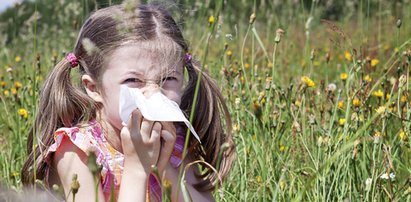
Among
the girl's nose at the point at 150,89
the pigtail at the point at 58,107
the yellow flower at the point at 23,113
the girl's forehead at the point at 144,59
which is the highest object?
the girl's forehead at the point at 144,59

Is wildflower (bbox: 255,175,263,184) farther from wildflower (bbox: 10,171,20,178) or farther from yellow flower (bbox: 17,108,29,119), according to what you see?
yellow flower (bbox: 17,108,29,119)

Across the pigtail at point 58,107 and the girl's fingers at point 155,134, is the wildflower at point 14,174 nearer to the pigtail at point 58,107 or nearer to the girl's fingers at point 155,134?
the pigtail at point 58,107

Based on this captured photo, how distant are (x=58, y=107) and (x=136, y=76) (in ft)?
0.99

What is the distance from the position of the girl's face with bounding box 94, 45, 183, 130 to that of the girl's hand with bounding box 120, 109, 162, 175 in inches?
3.0

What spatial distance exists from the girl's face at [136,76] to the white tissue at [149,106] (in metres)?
0.04

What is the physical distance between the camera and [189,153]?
6.81ft

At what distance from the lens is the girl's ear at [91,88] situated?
189cm

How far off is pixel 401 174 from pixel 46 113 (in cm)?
100

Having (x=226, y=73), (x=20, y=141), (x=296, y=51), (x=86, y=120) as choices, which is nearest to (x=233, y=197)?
(x=86, y=120)

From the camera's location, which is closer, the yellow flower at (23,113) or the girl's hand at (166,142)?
the girl's hand at (166,142)

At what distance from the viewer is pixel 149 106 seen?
5.27 feet

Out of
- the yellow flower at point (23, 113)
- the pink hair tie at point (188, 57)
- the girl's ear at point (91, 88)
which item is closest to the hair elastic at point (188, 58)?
the pink hair tie at point (188, 57)

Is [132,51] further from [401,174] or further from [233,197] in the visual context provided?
[401,174]

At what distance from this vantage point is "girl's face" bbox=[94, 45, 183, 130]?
5.71 feet
